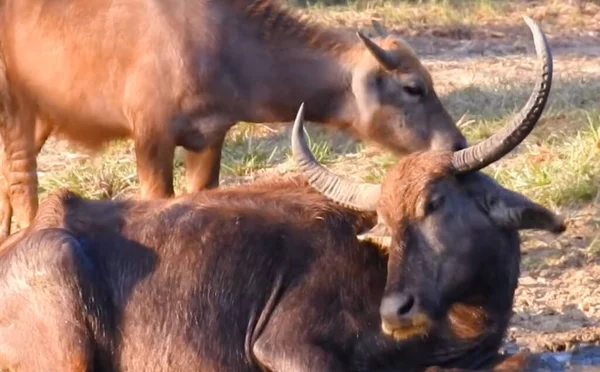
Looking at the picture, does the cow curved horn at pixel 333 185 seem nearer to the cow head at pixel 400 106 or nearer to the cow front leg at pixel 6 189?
the cow head at pixel 400 106

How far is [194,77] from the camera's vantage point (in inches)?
377

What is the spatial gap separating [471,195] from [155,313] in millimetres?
1633

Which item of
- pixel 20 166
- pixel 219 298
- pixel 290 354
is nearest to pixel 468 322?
pixel 290 354

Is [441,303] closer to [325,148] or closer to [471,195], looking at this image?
[471,195]

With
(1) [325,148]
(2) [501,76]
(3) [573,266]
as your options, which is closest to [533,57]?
(2) [501,76]

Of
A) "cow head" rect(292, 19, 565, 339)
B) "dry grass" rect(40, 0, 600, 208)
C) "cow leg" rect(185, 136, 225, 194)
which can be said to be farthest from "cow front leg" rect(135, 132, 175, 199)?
"cow head" rect(292, 19, 565, 339)

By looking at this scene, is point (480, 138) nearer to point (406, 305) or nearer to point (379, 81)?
point (379, 81)

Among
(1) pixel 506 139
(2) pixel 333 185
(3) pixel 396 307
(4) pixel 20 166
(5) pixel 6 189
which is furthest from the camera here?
(5) pixel 6 189

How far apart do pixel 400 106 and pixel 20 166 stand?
2903 mm

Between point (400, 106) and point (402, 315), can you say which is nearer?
point (402, 315)

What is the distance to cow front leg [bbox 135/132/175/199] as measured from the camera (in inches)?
377

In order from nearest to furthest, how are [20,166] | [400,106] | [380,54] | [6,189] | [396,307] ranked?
[396,307], [380,54], [400,106], [20,166], [6,189]

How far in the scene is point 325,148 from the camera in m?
12.4

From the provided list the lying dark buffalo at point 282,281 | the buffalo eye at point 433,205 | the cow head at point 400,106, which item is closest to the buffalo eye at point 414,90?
the cow head at point 400,106
